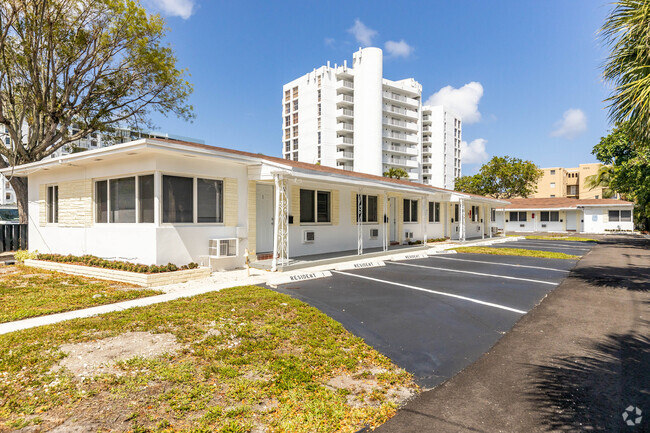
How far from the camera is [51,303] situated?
21.4 feet

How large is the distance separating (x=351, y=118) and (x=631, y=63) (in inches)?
2113

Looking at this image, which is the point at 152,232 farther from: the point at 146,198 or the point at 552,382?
the point at 552,382

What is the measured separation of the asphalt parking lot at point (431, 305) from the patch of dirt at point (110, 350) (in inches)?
104

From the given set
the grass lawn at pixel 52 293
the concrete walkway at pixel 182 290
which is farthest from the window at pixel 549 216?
the grass lawn at pixel 52 293

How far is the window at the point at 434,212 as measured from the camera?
2123 cm

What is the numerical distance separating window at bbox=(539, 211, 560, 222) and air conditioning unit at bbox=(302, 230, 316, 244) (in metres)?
35.6

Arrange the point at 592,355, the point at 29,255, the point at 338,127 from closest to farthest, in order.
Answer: the point at 592,355
the point at 29,255
the point at 338,127

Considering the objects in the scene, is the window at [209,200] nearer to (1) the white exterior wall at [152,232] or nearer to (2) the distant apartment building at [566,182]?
(1) the white exterior wall at [152,232]

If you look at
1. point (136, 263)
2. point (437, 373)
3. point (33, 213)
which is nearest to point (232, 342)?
point (437, 373)

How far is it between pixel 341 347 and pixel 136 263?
23.4ft

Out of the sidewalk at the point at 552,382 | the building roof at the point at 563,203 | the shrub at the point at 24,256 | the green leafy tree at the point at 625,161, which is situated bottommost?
the sidewalk at the point at 552,382

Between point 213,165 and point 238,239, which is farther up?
point 213,165

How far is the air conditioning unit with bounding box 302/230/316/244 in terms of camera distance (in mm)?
12737

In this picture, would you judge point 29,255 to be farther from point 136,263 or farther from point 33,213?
point 136,263
